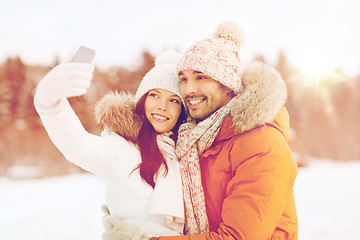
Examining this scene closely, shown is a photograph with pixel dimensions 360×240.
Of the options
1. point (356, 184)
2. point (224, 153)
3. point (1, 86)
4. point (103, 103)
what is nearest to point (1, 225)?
point (103, 103)

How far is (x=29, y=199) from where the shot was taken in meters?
7.59

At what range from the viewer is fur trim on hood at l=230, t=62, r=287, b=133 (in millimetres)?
1646

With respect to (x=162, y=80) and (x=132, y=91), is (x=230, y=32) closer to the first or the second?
(x=162, y=80)

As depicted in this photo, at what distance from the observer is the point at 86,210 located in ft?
20.1

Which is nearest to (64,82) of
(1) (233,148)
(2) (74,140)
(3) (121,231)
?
(2) (74,140)

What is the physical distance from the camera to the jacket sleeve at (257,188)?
1.49m

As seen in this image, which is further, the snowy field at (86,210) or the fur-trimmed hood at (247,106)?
the snowy field at (86,210)

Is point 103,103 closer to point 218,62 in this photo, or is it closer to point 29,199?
point 218,62

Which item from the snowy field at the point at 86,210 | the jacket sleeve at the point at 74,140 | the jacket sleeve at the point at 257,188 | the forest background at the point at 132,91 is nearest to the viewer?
the jacket sleeve at the point at 74,140

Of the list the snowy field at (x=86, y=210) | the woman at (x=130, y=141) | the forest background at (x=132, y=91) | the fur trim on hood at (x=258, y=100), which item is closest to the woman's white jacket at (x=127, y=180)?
the woman at (x=130, y=141)

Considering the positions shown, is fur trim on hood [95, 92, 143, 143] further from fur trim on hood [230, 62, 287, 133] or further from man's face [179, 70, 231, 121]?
fur trim on hood [230, 62, 287, 133]

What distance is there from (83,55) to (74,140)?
0.44 m

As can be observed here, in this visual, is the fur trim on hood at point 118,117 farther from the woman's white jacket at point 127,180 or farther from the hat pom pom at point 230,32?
the hat pom pom at point 230,32

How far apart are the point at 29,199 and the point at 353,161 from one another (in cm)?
1459
